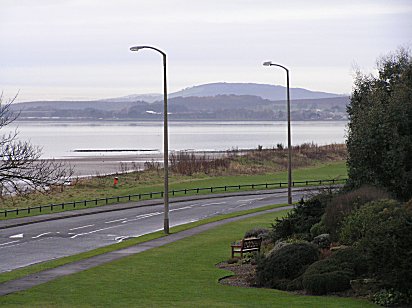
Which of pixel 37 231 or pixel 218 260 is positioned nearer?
pixel 218 260

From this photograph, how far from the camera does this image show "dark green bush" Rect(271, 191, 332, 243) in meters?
30.9

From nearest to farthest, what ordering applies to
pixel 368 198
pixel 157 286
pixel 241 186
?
pixel 157 286
pixel 368 198
pixel 241 186

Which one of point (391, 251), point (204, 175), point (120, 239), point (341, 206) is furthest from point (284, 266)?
point (204, 175)

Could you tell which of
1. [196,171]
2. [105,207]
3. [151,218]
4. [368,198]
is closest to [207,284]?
[368,198]

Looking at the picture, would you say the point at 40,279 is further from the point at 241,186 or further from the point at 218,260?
the point at 241,186

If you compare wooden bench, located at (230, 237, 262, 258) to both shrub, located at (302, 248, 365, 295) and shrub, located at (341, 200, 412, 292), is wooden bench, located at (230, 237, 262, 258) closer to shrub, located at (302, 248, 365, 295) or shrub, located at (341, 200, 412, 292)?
shrub, located at (302, 248, 365, 295)

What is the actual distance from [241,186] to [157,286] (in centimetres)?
5068

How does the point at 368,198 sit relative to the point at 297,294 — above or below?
above

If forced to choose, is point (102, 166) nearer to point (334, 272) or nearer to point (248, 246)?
point (248, 246)

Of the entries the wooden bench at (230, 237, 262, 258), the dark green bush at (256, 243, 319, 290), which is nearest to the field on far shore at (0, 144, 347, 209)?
the wooden bench at (230, 237, 262, 258)

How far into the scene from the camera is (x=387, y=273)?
2039cm

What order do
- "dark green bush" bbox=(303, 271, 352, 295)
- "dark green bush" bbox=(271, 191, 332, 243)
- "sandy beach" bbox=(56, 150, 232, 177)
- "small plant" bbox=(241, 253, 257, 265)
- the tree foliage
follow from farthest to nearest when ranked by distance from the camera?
"sandy beach" bbox=(56, 150, 232, 177) < the tree foliage < "dark green bush" bbox=(271, 191, 332, 243) < "small plant" bbox=(241, 253, 257, 265) < "dark green bush" bbox=(303, 271, 352, 295)

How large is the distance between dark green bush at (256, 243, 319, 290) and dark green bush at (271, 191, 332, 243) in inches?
235

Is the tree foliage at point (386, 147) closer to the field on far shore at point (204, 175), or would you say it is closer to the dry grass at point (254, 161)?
the field on far shore at point (204, 175)
